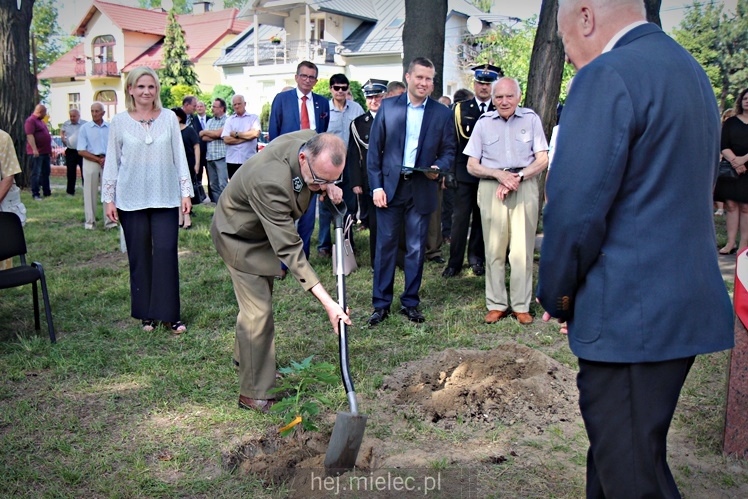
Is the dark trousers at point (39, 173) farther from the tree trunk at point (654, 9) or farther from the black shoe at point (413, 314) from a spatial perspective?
the tree trunk at point (654, 9)

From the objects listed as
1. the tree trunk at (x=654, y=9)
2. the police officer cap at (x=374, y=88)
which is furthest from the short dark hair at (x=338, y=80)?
the tree trunk at (x=654, y=9)

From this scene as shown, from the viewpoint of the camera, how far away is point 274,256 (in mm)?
4371

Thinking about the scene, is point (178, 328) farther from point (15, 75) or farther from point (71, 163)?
point (15, 75)

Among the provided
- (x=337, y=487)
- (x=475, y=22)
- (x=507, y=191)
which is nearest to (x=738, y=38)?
(x=475, y=22)

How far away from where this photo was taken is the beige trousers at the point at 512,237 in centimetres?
604

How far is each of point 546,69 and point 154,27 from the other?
4626 centimetres

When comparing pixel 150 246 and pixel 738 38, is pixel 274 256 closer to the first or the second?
pixel 150 246

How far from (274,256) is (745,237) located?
6472 millimetres

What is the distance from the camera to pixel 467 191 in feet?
25.4

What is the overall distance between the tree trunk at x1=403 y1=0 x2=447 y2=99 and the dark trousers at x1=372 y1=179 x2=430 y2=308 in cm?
396

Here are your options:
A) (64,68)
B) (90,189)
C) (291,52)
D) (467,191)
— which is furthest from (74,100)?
(467,191)

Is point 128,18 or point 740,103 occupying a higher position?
point 128,18

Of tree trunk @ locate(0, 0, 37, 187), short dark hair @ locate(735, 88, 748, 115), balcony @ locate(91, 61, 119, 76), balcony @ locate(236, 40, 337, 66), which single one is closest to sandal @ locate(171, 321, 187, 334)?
short dark hair @ locate(735, 88, 748, 115)

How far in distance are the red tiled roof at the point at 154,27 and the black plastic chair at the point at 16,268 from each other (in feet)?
139
